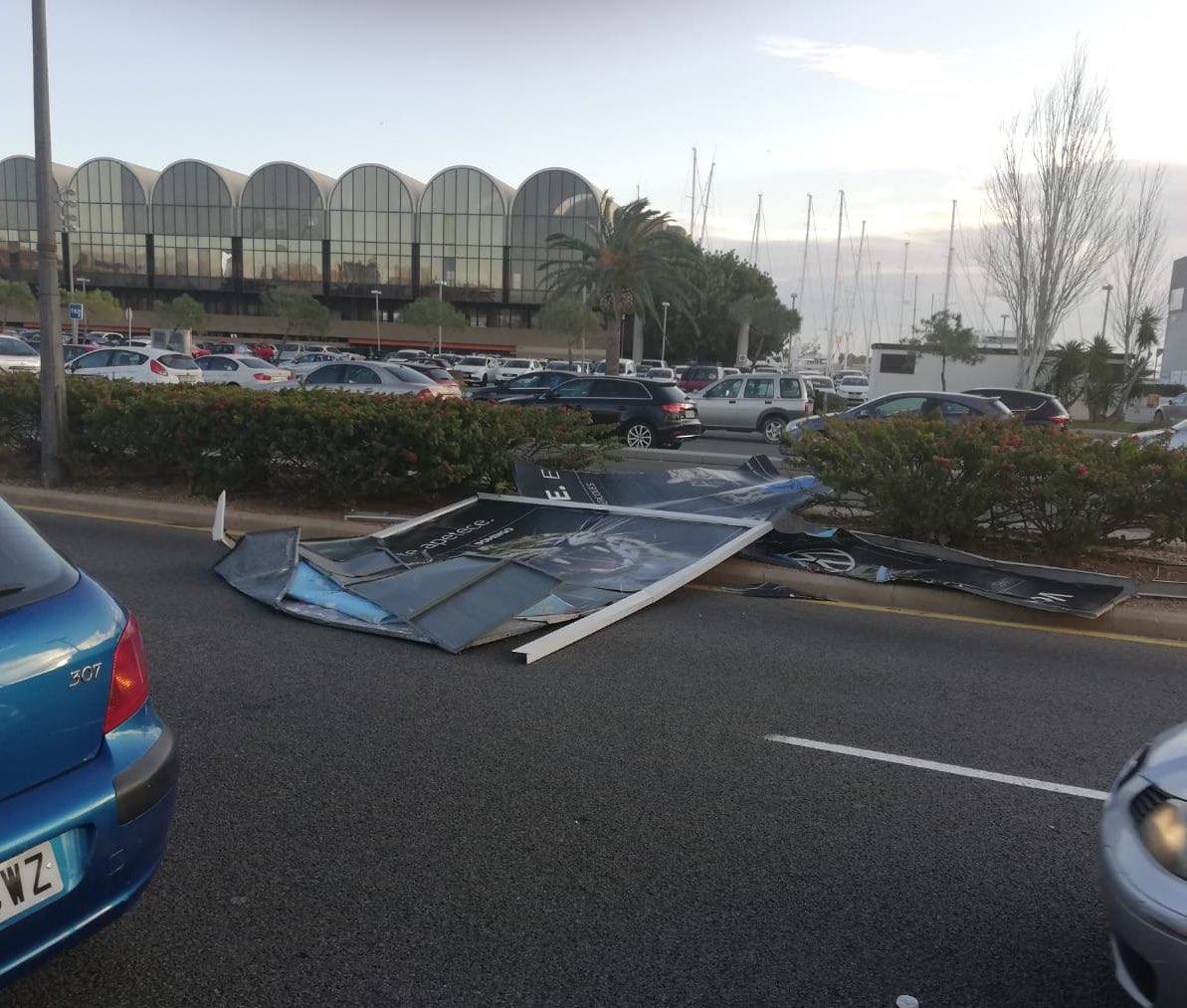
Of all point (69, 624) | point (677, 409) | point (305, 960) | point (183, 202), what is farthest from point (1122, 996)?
point (183, 202)

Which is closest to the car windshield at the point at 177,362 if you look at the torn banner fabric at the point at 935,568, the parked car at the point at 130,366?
the parked car at the point at 130,366

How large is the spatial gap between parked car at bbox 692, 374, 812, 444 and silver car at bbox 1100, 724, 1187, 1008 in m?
22.2

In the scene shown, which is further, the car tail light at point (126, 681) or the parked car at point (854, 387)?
the parked car at point (854, 387)

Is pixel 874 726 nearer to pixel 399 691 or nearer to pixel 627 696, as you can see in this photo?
pixel 627 696

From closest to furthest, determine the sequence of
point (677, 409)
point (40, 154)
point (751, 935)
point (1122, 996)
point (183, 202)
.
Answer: point (1122, 996) < point (751, 935) < point (40, 154) < point (677, 409) < point (183, 202)

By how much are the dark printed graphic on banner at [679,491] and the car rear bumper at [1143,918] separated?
19.8 feet

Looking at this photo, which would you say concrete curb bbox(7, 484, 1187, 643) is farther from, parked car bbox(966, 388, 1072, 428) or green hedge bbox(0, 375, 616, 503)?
parked car bbox(966, 388, 1072, 428)

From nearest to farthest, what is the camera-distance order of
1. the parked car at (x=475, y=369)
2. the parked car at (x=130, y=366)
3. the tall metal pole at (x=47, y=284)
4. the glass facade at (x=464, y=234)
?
the tall metal pole at (x=47, y=284), the parked car at (x=130, y=366), the parked car at (x=475, y=369), the glass facade at (x=464, y=234)

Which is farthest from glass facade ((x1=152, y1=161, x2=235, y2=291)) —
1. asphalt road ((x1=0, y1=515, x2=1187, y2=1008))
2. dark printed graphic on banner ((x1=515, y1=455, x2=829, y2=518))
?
asphalt road ((x1=0, y1=515, x2=1187, y2=1008))

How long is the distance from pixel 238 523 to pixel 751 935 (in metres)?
8.11

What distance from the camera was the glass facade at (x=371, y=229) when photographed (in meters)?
76.7

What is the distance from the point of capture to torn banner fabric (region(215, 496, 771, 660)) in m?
6.49

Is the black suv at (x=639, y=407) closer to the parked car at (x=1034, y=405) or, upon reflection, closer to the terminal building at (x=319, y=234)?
the parked car at (x=1034, y=405)

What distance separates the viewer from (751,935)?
3242 millimetres
